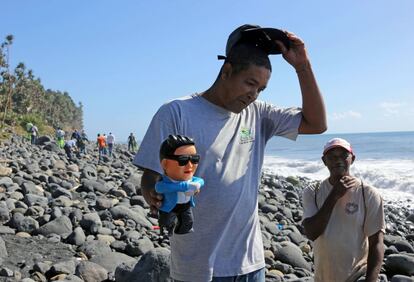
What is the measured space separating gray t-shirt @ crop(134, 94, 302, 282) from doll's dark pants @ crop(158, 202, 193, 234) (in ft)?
1.11

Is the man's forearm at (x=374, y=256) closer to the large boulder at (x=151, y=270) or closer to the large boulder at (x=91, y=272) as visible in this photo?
the large boulder at (x=151, y=270)

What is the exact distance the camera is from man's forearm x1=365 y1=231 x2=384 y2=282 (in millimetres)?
2713

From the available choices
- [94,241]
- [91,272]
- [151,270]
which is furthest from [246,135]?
[94,241]

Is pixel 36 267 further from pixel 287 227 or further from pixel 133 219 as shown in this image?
pixel 287 227

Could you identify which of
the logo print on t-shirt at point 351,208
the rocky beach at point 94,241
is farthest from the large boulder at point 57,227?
the logo print on t-shirt at point 351,208

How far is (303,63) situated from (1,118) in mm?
40566

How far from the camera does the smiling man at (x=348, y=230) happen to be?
281 cm

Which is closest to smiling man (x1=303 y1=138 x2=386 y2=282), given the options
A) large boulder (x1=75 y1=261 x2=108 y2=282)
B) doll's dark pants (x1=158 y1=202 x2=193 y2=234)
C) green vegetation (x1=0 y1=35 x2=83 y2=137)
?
doll's dark pants (x1=158 y1=202 x2=193 y2=234)

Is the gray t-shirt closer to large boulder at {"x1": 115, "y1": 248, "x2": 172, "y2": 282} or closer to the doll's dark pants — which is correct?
the doll's dark pants

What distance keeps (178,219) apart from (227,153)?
1.69 feet

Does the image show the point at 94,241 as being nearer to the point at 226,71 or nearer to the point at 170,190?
the point at 226,71

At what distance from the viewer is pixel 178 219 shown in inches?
66.6

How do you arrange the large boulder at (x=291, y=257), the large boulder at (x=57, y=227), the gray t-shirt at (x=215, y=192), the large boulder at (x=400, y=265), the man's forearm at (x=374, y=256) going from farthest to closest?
the large boulder at (x=291, y=257)
the large boulder at (x=57, y=227)
the large boulder at (x=400, y=265)
the man's forearm at (x=374, y=256)
the gray t-shirt at (x=215, y=192)

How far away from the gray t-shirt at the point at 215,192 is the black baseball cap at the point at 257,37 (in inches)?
12.7
